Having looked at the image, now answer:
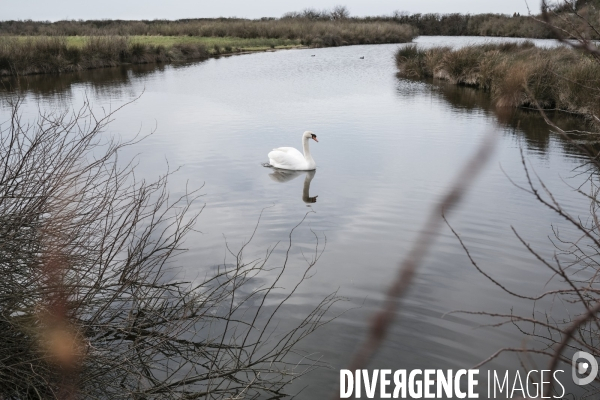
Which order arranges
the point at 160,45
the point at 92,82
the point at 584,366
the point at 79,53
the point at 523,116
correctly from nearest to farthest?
the point at 584,366 → the point at 523,116 → the point at 92,82 → the point at 79,53 → the point at 160,45

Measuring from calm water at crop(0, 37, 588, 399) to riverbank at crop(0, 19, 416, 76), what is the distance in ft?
14.9

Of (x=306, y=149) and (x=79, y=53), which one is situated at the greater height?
(x=79, y=53)

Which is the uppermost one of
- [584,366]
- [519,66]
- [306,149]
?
[519,66]

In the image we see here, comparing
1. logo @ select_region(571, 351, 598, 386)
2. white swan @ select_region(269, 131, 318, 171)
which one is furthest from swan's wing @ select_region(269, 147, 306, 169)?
logo @ select_region(571, 351, 598, 386)

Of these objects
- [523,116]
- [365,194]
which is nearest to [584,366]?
[365,194]

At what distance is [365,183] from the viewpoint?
977 cm

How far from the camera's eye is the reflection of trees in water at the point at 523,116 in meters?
13.2

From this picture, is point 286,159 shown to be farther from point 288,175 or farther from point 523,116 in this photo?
point 523,116

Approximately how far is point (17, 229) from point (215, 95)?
17.8 m

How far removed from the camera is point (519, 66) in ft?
31.0

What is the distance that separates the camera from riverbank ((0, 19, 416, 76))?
28.2m

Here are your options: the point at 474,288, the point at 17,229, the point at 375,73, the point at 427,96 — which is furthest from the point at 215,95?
the point at 17,229

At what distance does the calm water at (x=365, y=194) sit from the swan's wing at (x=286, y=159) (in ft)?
0.65

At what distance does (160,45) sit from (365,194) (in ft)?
103
